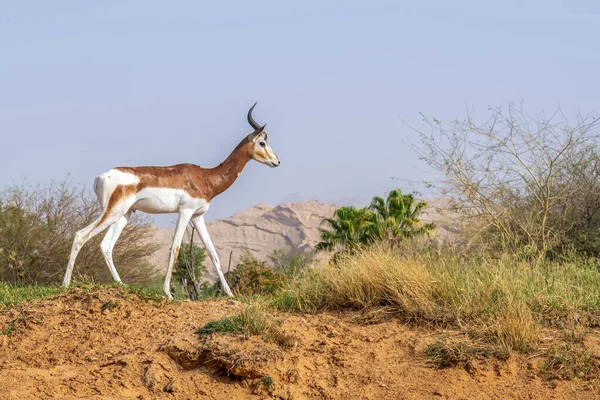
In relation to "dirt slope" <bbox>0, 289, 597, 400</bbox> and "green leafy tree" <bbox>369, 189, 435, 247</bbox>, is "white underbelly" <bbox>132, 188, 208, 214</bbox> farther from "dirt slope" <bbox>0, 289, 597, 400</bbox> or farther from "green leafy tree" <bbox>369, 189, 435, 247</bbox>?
"green leafy tree" <bbox>369, 189, 435, 247</bbox>

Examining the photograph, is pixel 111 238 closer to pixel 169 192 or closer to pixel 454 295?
pixel 169 192

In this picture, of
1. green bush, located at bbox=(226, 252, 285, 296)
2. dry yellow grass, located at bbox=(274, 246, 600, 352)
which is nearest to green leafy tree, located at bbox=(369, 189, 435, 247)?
green bush, located at bbox=(226, 252, 285, 296)

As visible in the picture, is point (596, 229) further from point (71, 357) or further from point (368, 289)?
point (71, 357)

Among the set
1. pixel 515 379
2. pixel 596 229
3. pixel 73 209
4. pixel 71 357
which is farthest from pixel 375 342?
pixel 73 209

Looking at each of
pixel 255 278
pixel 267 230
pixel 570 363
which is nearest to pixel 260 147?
pixel 570 363

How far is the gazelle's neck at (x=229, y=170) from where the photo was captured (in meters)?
13.5

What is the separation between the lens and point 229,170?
13.7m

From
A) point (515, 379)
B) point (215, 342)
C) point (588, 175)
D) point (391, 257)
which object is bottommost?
point (515, 379)

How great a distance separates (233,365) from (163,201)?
4.57m

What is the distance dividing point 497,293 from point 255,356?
3.34m

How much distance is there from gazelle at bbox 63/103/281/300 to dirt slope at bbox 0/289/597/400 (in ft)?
6.84

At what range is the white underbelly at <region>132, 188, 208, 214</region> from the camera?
41.6ft

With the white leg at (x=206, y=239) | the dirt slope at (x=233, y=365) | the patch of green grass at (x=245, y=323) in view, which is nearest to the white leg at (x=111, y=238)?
the white leg at (x=206, y=239)

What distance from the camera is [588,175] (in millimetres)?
18375
